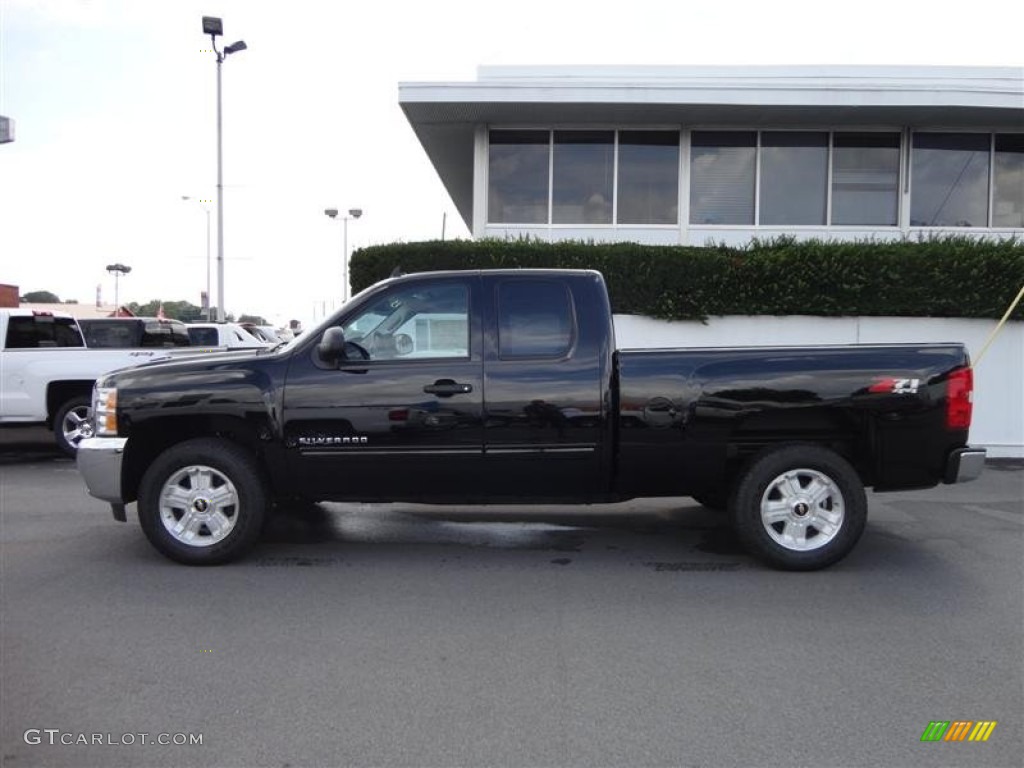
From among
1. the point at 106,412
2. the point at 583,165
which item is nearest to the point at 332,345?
the point at 106,412

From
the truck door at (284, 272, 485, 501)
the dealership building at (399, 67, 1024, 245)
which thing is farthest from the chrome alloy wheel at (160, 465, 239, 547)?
the dealership building at (399, 67, 1024, 245)

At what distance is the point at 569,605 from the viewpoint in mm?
5148

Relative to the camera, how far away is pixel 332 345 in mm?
5617

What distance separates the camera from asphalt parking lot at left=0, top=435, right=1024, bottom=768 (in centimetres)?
351

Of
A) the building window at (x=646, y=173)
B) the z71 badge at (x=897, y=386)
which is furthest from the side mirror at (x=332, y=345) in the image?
the building window at (x=646, y=173)

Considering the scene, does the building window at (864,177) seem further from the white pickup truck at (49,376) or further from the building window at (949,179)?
the white pickup truck at (49,376)

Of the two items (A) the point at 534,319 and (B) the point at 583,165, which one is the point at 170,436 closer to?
(A) the point at 534,319

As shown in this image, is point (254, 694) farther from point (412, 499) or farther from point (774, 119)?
point (774, 119)

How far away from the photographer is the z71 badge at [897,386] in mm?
5773

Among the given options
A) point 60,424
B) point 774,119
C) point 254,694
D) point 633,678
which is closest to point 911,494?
point 633,678

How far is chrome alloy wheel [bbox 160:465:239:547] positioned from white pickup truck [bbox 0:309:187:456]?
5.17 meters

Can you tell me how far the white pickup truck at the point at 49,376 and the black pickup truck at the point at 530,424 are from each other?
206 inches

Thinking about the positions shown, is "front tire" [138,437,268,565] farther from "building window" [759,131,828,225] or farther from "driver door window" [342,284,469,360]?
"building window" [759,131,828,225]

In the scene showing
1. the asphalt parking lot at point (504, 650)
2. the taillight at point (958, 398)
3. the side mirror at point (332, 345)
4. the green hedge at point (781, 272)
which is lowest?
the asphalt parking lot at point (504, 650)
